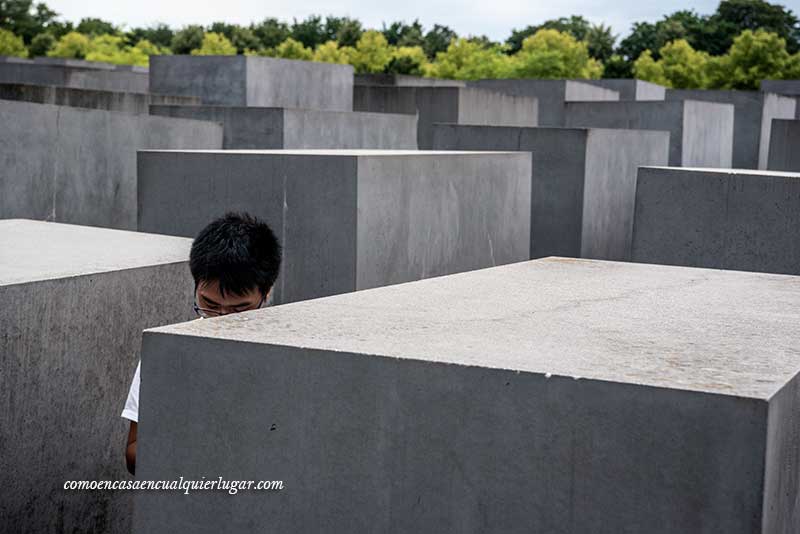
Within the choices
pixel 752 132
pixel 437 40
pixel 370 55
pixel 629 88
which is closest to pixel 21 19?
pixel 370 55

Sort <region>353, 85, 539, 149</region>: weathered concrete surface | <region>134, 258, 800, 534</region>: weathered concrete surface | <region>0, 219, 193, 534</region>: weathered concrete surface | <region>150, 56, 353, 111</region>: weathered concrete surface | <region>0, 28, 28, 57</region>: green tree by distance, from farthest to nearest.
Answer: <region>0, 28, 28, 57</region>: green tree
<region>150, 56, 353, 111</region>: weathered concrete surface
<region>353, 85, 539, 149</region>: weathered concrete surface
<region>0, 219, 193, 534</region>: weathered concrete surface
<region>134, 258, 800, 534</region>: weathered concrete surface

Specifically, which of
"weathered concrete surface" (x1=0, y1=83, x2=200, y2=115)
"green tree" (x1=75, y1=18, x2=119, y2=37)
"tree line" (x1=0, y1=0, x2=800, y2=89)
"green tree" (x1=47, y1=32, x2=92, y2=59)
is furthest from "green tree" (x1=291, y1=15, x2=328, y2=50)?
"weathered concrete surface" (x1=0, y1=83, x2=200, y2=115)

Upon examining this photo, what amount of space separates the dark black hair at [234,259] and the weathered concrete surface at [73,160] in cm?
539

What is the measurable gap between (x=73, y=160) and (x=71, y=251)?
473 cm

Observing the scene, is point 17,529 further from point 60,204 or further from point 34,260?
point 60,204

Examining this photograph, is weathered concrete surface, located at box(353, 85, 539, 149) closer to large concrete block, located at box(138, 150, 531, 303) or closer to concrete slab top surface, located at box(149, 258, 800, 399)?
large concrete block, located at box(138, 150, 531, 303)

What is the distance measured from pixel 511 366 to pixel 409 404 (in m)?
0.22

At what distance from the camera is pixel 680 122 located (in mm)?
17719

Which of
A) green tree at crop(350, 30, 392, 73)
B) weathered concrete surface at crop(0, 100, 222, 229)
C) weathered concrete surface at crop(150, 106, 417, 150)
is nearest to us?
weathered concrete surface at crop(0, 100, 222, 229)

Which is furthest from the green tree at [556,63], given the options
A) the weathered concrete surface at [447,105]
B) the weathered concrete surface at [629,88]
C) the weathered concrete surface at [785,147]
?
the weathered concrete surface at [785,147]

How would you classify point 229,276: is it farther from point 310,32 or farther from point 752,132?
point 310,32

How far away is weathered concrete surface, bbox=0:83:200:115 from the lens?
11883 mm

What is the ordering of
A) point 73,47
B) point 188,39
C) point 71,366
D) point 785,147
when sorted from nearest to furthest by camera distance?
point 71,366, point 785,147, point 73,47, point 188,39

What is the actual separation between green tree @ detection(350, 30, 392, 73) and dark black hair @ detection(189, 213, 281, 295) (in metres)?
51.6
